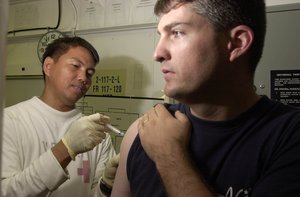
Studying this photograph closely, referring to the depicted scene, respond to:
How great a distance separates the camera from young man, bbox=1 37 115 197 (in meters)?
1.33

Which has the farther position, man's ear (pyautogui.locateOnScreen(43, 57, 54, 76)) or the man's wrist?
man's ear (pyautogui.locateOnScreen(43, 57, 54, 76))

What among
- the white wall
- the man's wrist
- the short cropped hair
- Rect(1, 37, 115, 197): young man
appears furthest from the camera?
the man's wrist

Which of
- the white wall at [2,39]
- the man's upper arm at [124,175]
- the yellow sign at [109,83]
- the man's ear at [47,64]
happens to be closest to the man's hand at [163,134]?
the man's upper arm at [124,175]

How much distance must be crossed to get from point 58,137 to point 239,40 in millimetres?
1176

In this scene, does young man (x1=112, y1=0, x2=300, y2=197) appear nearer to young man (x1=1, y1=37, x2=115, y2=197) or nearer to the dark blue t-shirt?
the dark blue t-shirt

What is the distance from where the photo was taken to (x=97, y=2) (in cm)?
221

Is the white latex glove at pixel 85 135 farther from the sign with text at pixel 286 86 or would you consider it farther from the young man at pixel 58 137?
the sign with text at pixel 286 86

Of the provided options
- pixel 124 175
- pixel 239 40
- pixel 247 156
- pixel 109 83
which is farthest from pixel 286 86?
pixel 109 83

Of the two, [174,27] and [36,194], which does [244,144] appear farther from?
[36,194]

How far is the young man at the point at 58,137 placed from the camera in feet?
4.36

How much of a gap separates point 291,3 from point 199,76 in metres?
1.01

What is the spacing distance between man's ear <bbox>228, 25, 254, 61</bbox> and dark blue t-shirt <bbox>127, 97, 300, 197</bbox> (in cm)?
16

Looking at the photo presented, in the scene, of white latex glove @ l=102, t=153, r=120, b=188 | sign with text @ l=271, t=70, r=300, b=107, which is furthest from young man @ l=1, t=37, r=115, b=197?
sign with text @ l=271, t=70, r=300, b=107

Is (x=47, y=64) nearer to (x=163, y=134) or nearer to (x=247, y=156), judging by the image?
(x=163, y=134)
